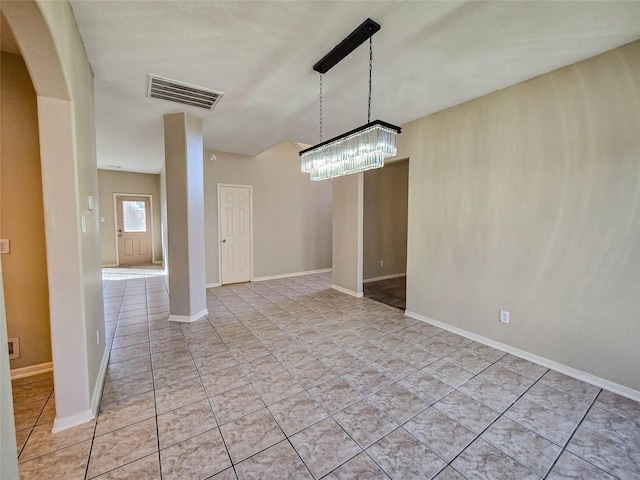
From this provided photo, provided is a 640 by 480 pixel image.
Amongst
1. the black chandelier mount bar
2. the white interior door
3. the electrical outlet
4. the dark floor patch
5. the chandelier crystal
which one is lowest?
the dark floor patch

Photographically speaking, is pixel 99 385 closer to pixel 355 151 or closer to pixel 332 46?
pixel 355 151

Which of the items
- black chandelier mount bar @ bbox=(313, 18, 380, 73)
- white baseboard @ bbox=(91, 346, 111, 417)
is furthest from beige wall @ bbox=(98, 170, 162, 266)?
black chandelier mount bar @ bbox=(313, 18, 380, 73)

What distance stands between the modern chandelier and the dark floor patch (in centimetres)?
251

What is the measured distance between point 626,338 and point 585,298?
35cm

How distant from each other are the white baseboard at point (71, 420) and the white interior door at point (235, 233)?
3702mm

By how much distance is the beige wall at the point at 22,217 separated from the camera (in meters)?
2.20

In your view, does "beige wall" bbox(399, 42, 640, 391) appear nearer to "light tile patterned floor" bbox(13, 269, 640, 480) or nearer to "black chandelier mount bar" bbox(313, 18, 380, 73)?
"light tile patterned floor" bbox(13, 269, 640, 480)

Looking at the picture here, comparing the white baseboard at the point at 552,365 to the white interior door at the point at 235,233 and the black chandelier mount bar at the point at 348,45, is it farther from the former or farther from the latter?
the white interior door at the point at 235,233

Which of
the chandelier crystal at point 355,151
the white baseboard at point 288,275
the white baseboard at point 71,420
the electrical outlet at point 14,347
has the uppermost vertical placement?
the chandelier crystal at point 355,151

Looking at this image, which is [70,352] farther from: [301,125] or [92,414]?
[301,125]

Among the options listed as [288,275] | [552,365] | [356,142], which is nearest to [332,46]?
[356,142]

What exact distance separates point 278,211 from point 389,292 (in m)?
2.91

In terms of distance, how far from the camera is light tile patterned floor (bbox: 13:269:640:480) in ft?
5.07

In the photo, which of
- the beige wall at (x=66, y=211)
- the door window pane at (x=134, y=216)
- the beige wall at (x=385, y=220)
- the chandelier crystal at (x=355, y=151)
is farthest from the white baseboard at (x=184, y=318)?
the door window pane at (x=134, y=216)
